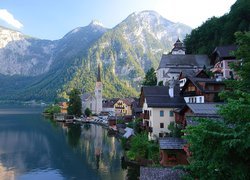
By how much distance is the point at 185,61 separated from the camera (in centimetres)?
9606

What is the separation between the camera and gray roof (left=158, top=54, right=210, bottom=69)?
9394cm

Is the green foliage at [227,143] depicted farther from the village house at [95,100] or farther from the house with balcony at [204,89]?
the village house at [95,100]

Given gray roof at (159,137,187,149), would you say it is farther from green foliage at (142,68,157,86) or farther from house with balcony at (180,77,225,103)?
green foliage at (142,68,157,86)

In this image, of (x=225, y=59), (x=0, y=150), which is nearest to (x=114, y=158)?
(x=0, y=150)

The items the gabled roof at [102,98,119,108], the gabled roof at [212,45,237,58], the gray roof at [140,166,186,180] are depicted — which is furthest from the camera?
the gabled roof at [102,98,119,108]

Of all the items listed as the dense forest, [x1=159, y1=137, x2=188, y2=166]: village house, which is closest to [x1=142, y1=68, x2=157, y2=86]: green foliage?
the dense forest

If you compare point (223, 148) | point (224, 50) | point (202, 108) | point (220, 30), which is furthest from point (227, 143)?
point (220, 30)

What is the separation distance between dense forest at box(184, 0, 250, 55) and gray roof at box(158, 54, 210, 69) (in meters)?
6.82

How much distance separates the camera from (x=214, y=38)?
338 ft

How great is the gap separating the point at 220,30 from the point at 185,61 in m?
17.3

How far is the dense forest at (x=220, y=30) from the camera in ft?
288

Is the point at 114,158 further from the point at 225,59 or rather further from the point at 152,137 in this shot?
the point at 225,59

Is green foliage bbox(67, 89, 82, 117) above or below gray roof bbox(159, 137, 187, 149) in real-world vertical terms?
above

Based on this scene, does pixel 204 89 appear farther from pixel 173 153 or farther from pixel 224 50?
pixel 224 50
